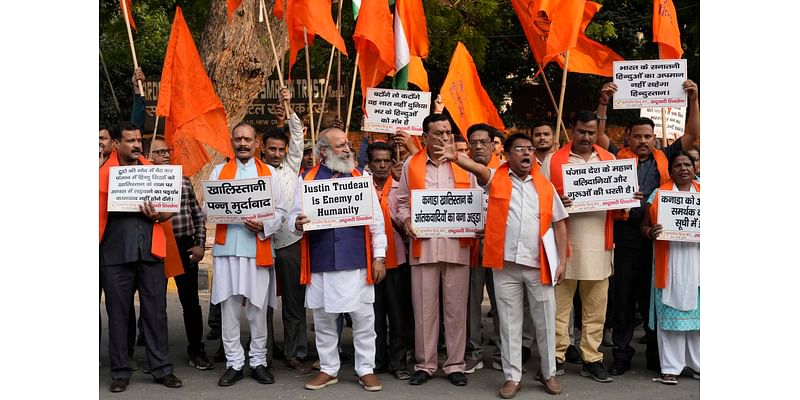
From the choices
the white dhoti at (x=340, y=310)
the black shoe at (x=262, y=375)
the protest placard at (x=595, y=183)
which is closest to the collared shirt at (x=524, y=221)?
the protest placard at (x=595, y=183)

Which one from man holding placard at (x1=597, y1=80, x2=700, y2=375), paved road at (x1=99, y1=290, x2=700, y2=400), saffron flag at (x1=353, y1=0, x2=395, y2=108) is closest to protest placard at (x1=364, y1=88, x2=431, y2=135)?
saffron flag at (x1=353, y1=0, x2=395, y2=108)

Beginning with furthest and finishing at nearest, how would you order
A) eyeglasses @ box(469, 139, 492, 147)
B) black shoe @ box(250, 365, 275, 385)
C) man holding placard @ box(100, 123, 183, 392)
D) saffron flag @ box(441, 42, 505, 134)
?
saffron flag @ box(441, 42, 505, 134) → eyeglasses @ box(469, 139, 492, 147) → black shoe @ box(250, 365, 275, 385) → man holding placard @ box(100, 123, 183, 392)

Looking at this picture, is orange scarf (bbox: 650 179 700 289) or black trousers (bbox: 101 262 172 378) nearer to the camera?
black trousers (bbox: 101 262 172 378)

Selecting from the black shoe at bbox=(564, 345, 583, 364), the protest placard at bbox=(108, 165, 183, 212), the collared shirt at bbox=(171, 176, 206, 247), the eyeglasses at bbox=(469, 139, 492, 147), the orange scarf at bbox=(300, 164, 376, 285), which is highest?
the eyeglasses at bbox=(469, 139, 492, 147)

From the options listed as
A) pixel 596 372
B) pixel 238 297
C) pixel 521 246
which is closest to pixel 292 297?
pixel 238 297

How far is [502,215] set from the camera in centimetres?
627

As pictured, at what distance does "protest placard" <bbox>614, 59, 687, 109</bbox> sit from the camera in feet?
23.4

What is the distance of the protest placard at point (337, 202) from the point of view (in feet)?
21.0

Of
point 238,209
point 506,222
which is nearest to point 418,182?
point 506,222

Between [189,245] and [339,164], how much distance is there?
4.97 ft

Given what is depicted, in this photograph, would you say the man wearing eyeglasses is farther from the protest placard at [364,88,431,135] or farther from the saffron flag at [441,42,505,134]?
the saffron flag at [441,42,505,134]

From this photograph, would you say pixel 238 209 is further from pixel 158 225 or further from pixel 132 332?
pixel 132 332

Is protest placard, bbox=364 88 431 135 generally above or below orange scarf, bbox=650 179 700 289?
above

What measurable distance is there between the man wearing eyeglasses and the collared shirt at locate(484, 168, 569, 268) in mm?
2400
